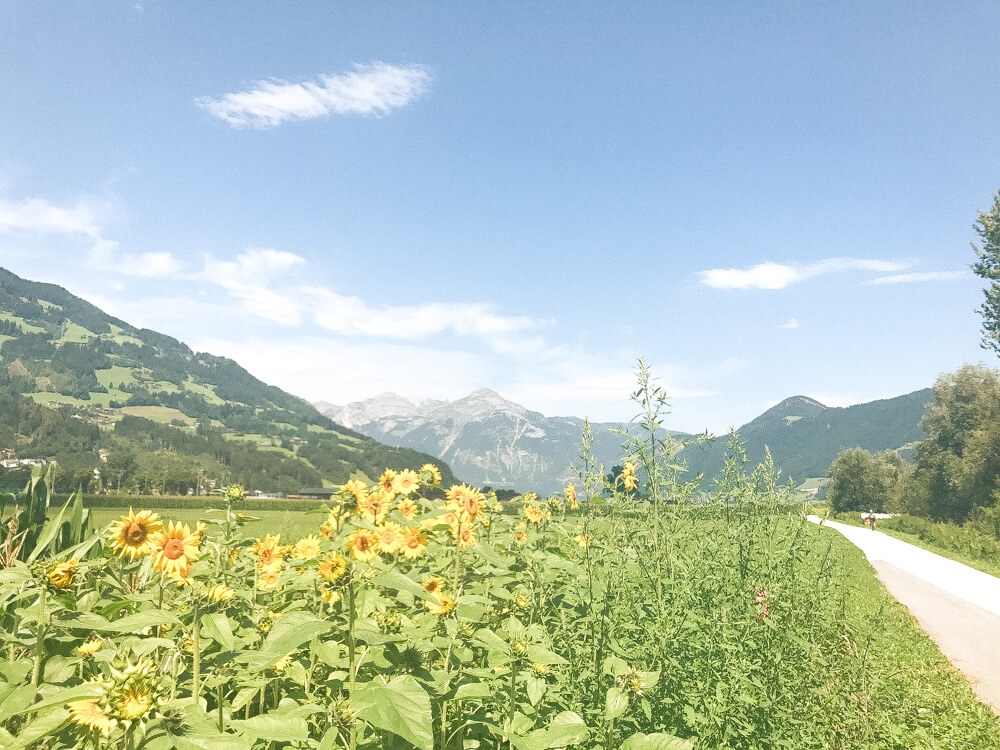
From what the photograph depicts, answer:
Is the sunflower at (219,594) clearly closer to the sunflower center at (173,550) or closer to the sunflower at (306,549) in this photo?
the sunflower center at (173,550)

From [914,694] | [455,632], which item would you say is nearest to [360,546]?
[455,632]

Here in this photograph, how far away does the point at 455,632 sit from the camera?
216 cm

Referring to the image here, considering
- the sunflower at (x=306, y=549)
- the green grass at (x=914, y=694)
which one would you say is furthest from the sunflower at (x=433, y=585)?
the green grass at (x=914, y=694)

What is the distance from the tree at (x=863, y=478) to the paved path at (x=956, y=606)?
124 ft

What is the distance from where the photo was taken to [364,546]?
2.21 metres

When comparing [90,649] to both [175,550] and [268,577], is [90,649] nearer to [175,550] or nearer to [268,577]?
[175,550]

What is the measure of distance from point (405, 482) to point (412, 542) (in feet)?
2.49

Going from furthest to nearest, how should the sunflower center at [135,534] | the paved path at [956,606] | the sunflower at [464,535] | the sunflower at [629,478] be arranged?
1. the paved path at [956,606]
2. the sunflower at [629,478]
3. the sunflower at [464,535]
4. the sunflower center at [135,534]

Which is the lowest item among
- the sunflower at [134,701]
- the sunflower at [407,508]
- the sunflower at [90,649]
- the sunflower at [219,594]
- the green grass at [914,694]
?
the green grass at [914,694]

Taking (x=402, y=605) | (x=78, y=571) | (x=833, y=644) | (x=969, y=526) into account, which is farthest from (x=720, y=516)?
(x=969, y=526)

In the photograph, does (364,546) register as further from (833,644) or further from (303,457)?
(303,457)

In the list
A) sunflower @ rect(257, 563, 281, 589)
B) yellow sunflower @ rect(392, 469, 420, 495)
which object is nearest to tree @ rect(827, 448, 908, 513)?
yellow sunflower @ rect(392, 469, 420, 495)

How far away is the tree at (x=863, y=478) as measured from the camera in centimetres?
4956

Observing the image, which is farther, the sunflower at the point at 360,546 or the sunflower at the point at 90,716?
the sunflower at the point at 360,546
